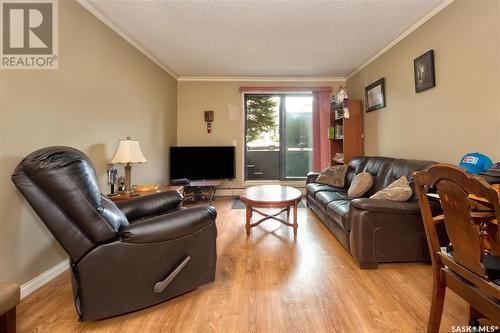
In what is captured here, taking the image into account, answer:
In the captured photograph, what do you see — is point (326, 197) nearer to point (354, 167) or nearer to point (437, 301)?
point (354, 167)

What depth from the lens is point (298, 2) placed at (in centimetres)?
231

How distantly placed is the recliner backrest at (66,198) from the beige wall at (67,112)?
673mm

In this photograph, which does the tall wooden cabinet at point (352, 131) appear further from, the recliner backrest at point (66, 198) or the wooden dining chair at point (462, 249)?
the recliner backrest at point (66, 198)

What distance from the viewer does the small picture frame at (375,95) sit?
11.4 feet

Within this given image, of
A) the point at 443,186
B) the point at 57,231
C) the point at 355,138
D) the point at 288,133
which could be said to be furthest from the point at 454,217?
the point at 288,133

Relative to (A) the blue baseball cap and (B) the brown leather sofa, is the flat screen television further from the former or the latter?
(A) the blue baseball cap

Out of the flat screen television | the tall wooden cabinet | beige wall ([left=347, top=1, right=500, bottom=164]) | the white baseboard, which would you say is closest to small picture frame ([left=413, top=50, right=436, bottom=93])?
beige wall ([left=347, top=1, right=500, bottom=164])

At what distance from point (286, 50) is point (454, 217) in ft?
10.3

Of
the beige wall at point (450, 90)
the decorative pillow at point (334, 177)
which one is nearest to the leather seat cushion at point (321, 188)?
the decorative pillow at point (334, 177)

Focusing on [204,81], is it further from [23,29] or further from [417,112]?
[417,112]

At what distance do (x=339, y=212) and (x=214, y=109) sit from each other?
345 cm

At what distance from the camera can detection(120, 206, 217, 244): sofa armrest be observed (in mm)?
1366

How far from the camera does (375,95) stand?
3670mm

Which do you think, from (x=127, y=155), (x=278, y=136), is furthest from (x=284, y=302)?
(x=278, y=136)
